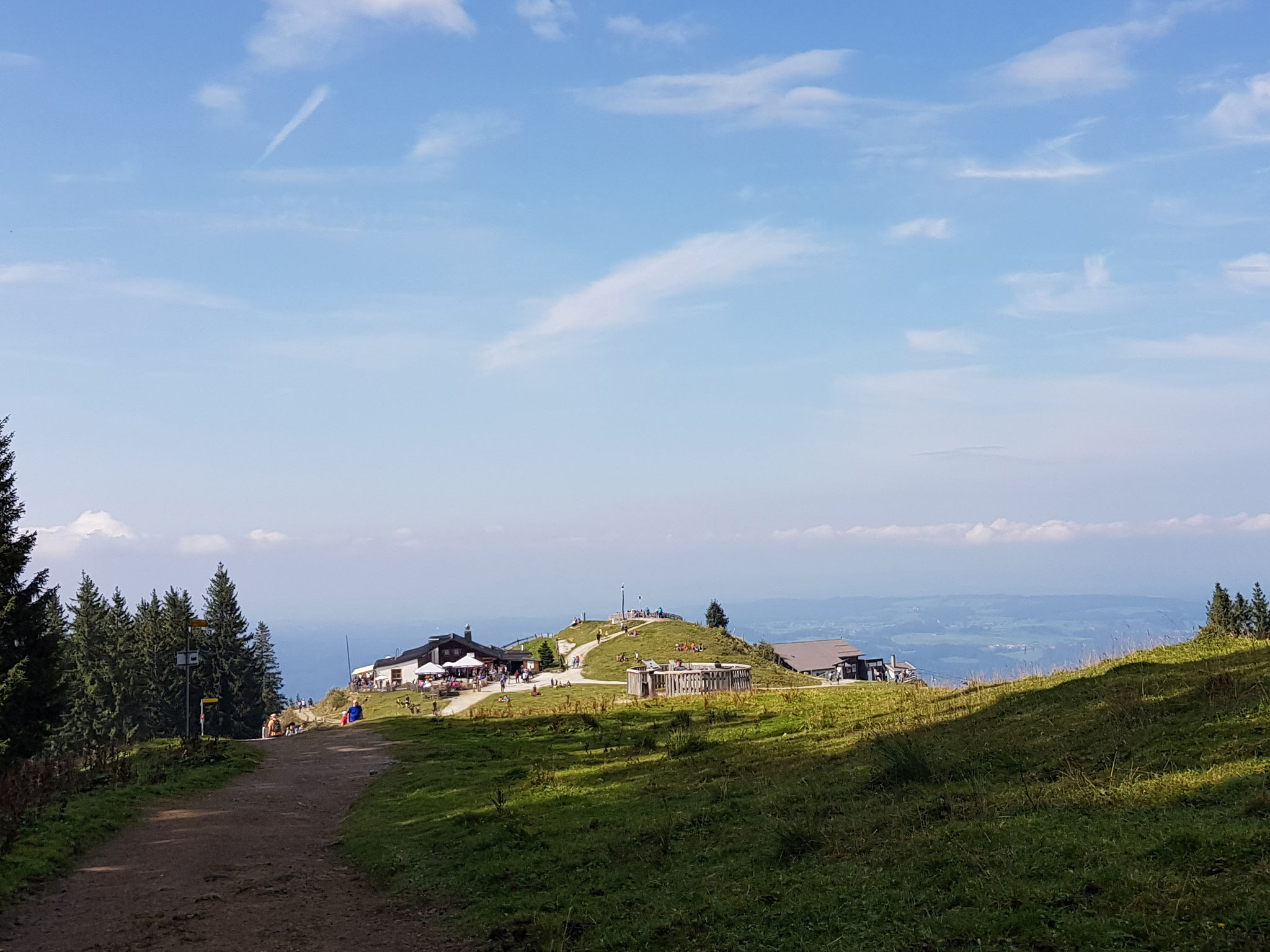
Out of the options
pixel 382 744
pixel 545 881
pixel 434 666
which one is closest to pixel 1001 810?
pixel 545 881

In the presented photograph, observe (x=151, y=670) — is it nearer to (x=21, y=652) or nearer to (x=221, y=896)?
(x=21, y=652)

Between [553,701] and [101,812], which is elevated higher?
[101,812]

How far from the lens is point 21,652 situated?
45.5m

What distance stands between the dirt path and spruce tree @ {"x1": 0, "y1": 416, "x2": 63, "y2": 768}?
78.3 ft

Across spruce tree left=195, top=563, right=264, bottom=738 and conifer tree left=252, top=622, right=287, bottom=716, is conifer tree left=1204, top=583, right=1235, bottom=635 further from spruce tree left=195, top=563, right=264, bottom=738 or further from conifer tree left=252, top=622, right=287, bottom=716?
conifer tree left=252, top=622, right=287, bottom=716

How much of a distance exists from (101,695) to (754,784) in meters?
78.7

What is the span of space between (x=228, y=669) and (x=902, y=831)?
273 feet

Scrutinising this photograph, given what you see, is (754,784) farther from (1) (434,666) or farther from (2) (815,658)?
(2) (815,658)

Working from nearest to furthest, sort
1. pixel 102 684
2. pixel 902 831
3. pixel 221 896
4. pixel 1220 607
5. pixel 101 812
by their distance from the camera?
1. pixel 902 831
2. pixel 221 896
3. pixel 101 812
4. pixel 1220 607
5. pixel 102 684

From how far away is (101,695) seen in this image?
7700 centimetres

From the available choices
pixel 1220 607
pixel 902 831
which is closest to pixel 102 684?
pixel 902 831

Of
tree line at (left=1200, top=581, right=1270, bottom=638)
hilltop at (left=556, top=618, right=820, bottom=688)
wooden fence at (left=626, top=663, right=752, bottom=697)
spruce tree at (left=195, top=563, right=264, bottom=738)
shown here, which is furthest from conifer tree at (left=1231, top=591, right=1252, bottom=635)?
spruce tree at (left=195, top=563, right=264, bottom=738)

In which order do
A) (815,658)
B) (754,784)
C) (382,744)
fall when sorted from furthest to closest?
(815,658) < (382,744) < (754,784)

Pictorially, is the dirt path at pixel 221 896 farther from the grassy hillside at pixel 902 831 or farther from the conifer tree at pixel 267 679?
the conifer tree at pixel 267 679
